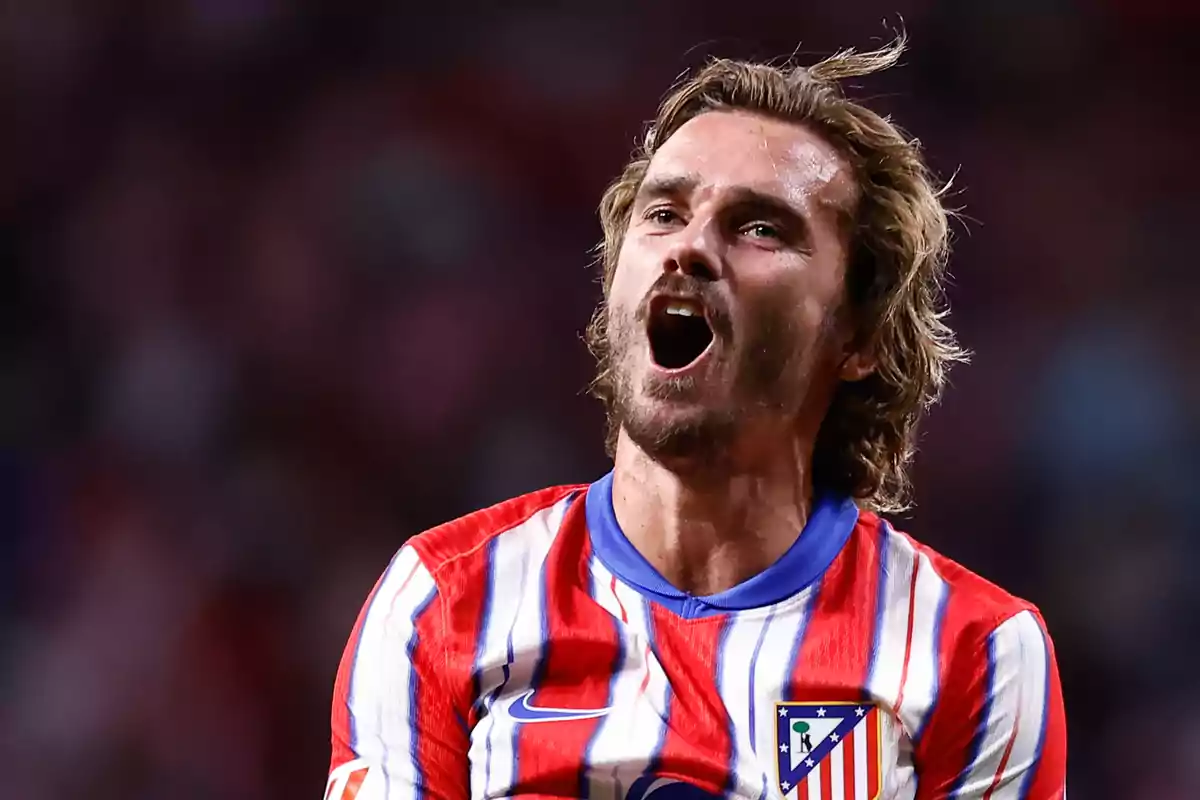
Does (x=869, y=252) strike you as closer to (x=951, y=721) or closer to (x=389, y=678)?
(x=951, y=721)

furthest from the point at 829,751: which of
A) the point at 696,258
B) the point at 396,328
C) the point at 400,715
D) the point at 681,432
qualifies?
the point at 396,328

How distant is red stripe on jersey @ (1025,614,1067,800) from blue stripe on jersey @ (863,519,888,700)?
22cm

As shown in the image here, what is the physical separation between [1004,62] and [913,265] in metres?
1.90

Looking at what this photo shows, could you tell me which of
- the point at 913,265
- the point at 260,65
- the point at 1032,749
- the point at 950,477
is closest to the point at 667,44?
the point at 260,65

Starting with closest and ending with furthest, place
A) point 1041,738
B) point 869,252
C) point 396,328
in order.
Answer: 1. point 1041,738
2. point 869,252
3. point 396,328

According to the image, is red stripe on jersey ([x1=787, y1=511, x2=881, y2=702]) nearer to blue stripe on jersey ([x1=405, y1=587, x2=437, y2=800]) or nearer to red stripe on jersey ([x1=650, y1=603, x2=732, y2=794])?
red stripe on jersey ([x1=650, y1=603, x2=732, y2=794])

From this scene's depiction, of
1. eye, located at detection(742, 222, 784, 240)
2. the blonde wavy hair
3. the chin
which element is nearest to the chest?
the chin

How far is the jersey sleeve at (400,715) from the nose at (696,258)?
1.85 feet

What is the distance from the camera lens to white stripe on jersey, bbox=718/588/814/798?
5.99 ft

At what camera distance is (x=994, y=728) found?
190cm

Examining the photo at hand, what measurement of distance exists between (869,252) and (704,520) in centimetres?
53

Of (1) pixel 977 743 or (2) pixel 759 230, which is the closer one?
(1) pixel 977 743

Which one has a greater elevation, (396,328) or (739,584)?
(396,328)

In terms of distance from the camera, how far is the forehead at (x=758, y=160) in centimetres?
206
